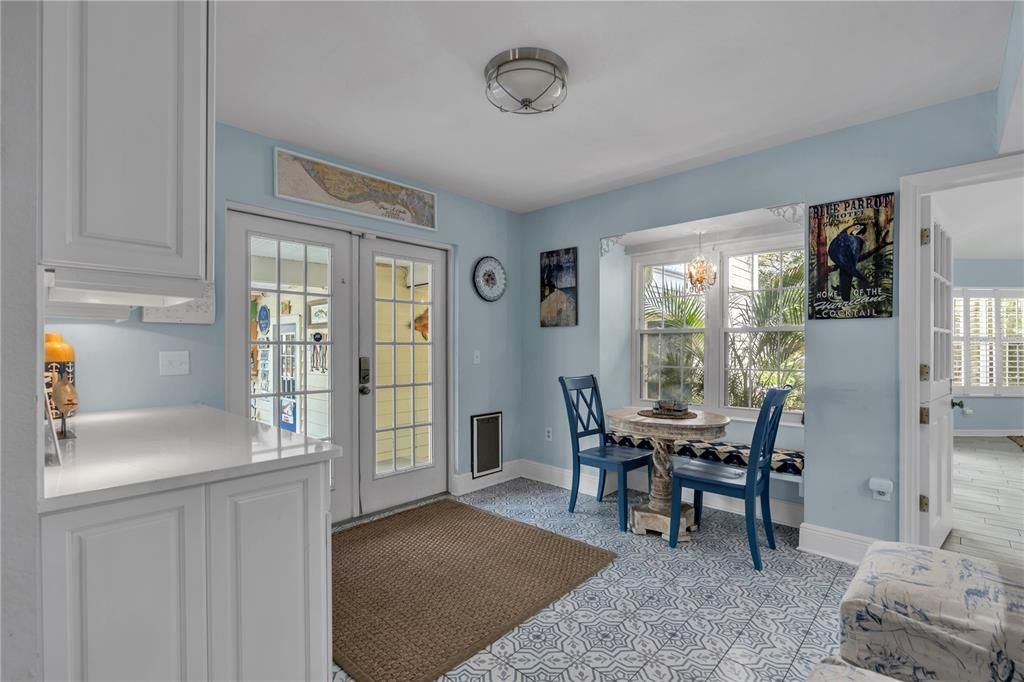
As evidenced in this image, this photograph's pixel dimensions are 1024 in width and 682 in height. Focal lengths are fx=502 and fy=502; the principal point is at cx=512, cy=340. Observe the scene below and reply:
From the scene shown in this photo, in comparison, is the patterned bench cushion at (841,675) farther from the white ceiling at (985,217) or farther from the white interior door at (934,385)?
the white ceiling at (985,217)

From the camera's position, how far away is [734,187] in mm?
3258

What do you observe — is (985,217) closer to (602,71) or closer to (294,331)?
(602,71)

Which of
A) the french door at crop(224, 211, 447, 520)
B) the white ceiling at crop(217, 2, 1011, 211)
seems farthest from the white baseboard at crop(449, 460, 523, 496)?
the white ceiling at crop(217, 2, 1011, 211)

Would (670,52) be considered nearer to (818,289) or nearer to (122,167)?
(818,289)

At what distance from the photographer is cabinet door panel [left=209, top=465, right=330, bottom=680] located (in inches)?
49.5

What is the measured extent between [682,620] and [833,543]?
1.24 m

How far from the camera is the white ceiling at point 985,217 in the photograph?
3.39 m

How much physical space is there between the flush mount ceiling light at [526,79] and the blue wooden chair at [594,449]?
74.2 inches

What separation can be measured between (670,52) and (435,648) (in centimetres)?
263

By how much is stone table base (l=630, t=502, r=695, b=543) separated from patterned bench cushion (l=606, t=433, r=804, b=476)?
0.48 metres

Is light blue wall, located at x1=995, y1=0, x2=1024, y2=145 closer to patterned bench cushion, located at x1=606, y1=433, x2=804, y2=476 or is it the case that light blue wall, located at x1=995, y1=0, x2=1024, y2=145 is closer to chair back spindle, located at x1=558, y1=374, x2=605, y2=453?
patterned bench cushion, located at x1=606, y1=433, x2=804, y2=476

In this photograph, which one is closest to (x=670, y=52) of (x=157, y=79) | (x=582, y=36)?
(x=582, y=36)

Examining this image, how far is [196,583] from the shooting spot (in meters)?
1.21

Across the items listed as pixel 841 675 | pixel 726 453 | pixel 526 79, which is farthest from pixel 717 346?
pixel 841 675
